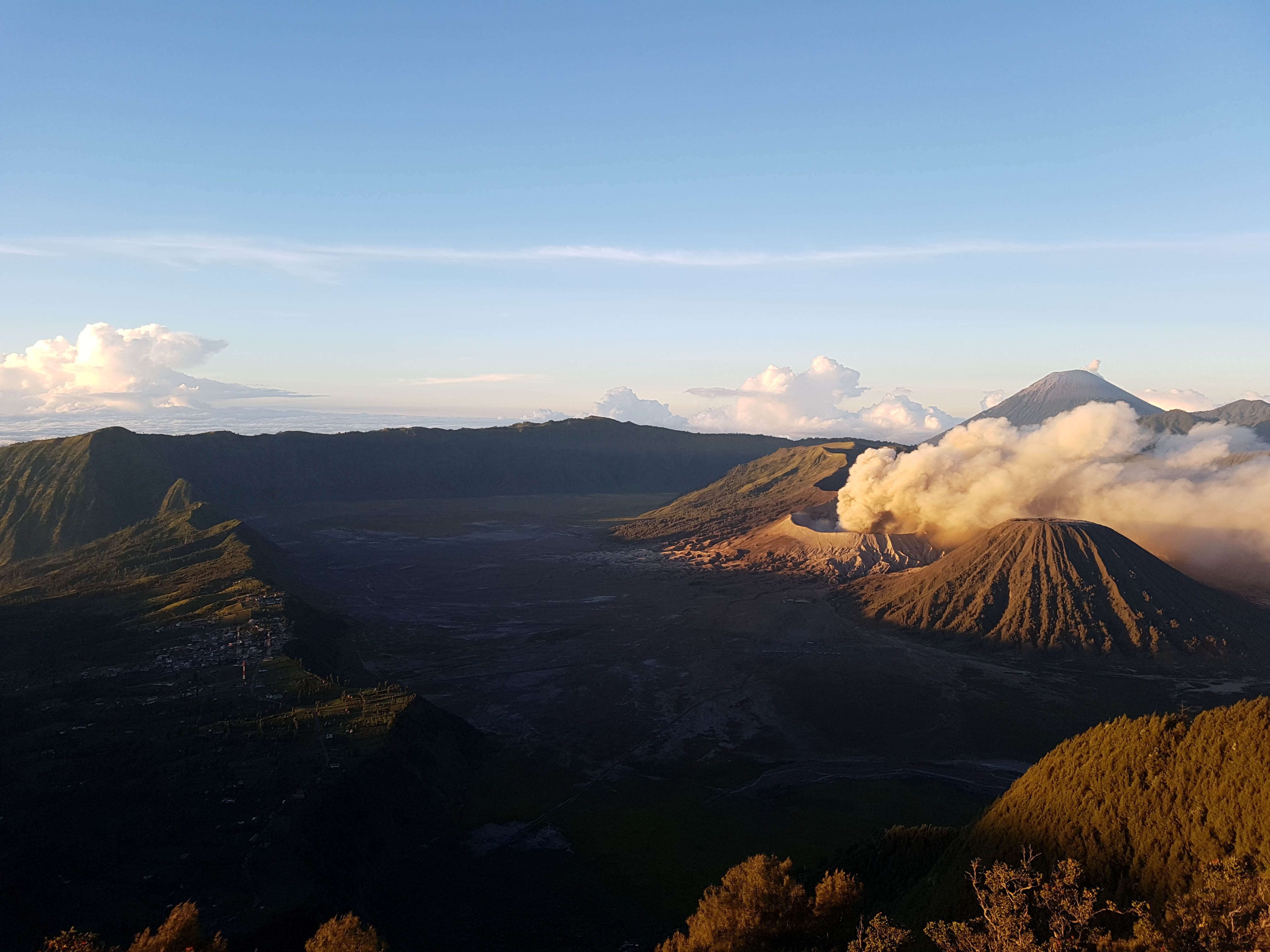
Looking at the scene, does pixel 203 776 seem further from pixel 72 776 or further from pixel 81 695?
pixel 81 695

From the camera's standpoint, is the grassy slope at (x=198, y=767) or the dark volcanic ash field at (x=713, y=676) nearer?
the grassy slope at (x=198, y=767)

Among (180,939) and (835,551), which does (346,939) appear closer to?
(180,939)

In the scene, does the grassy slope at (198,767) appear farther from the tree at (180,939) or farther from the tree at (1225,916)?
the tree at (1225,916)

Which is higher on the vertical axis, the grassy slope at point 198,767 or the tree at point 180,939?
the tree at point 180,939

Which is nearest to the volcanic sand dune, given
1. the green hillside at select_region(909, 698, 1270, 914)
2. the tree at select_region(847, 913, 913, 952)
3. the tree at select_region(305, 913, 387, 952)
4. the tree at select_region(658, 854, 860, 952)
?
the green hillside at select_region(909, 698, 1270, 914)

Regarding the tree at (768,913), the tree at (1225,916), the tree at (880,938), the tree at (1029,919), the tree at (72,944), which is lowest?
the tree at (768,913)

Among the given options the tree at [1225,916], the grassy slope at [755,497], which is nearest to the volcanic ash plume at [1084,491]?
the grassy slope at [755,497]
